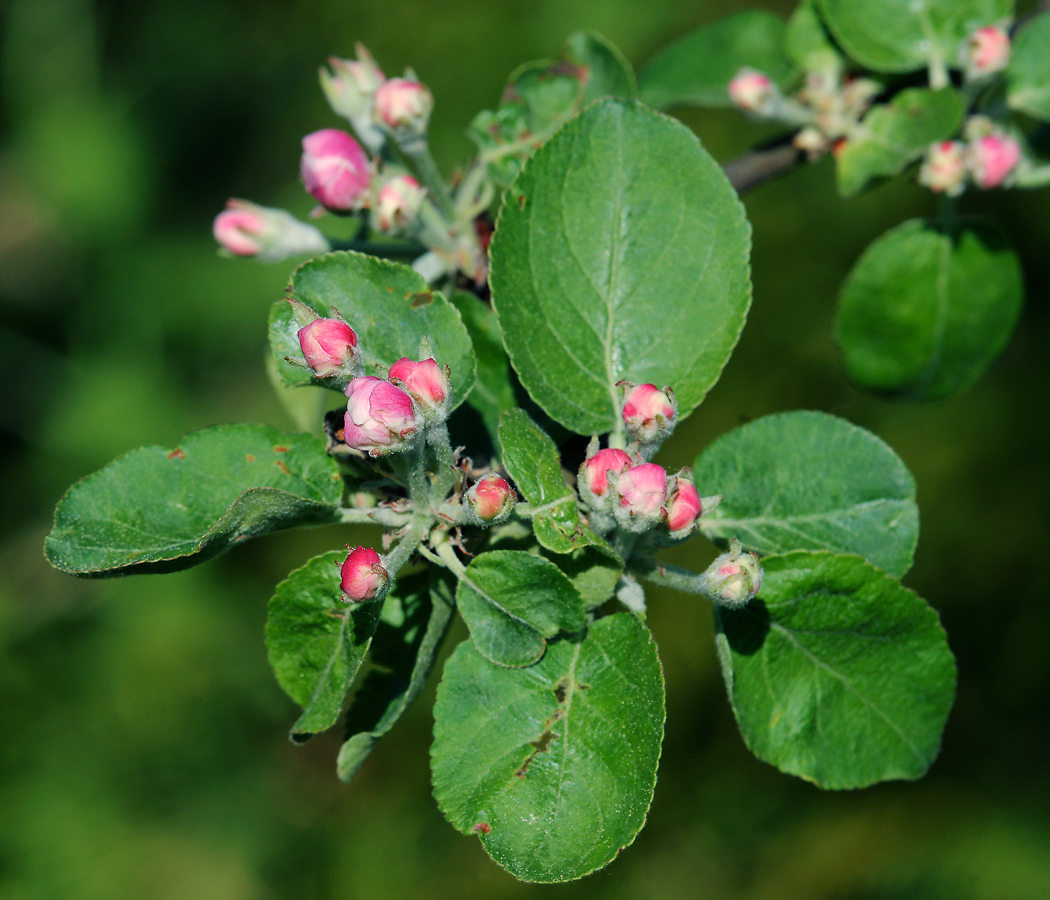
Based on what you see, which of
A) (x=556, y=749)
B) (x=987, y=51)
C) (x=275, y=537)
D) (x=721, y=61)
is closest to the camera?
(x=556, y=749)

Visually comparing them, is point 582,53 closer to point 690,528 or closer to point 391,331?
point 391,331

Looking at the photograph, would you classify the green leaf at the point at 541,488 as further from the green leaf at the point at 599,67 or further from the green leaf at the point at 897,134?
the green leaf at the point at 897,134

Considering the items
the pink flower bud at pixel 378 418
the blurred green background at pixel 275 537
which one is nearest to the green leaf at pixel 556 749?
the pink flower bud at pixel 378 418

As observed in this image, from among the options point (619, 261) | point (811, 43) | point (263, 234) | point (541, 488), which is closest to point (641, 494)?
point (541, 488)

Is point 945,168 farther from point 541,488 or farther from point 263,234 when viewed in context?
point 263,234

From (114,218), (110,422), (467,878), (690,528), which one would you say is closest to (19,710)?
(110,422)

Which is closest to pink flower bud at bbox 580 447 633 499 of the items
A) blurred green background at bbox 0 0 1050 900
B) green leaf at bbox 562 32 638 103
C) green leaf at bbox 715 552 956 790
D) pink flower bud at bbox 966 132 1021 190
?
green leaf at bbox 715 552 956 790
